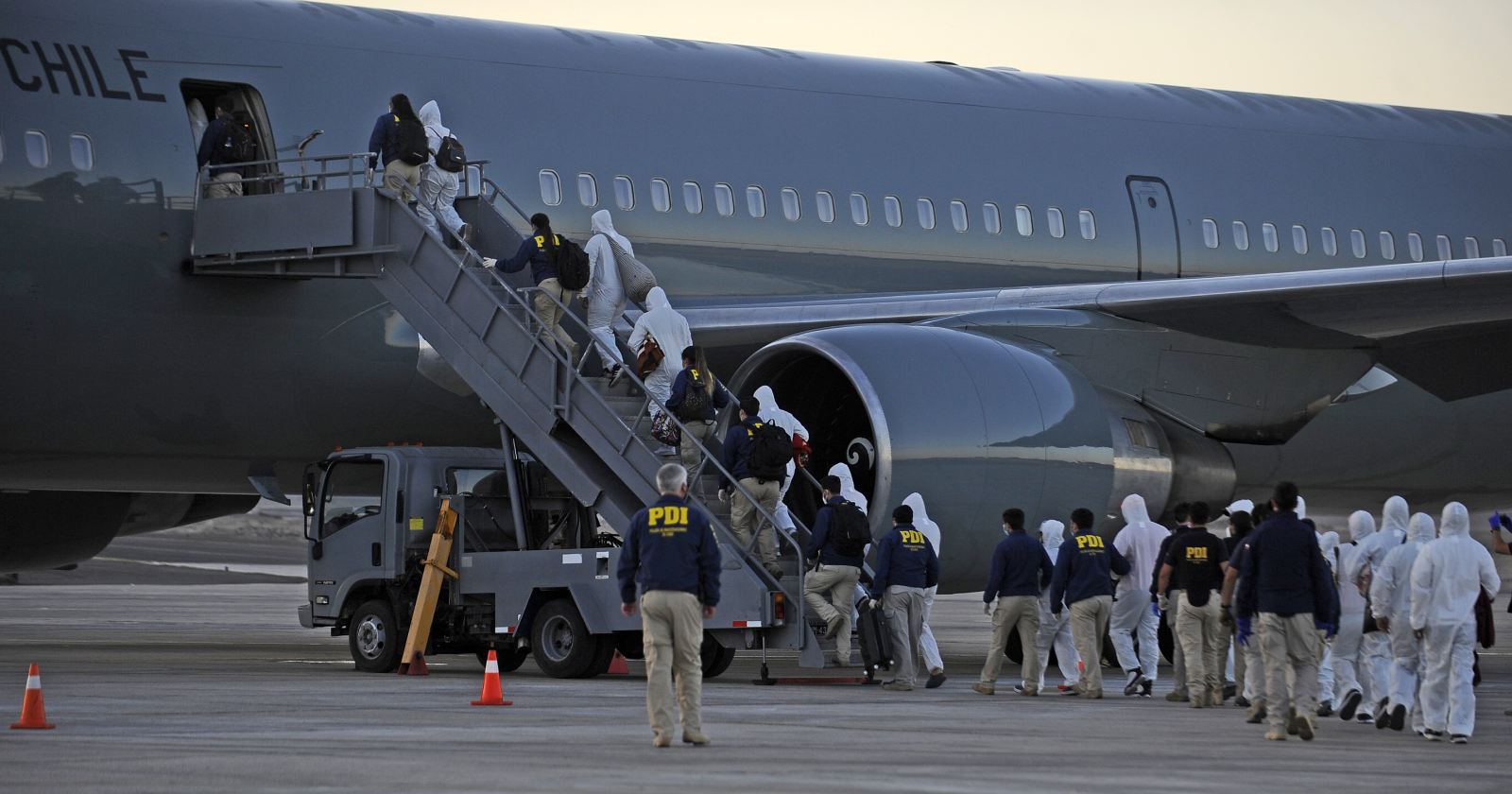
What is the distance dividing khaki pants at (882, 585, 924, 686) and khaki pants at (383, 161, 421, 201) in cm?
434

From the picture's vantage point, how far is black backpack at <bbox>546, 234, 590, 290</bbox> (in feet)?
46.3

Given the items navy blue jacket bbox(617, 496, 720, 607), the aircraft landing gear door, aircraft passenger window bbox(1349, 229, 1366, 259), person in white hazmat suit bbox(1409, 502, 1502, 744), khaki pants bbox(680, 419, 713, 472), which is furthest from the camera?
aircraft passenger window bbox(1349, 229, 1366, 259)

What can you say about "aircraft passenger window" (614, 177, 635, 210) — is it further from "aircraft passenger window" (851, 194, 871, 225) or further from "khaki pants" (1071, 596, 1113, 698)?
"khaki pants" (1071, 596, 1113, 698)

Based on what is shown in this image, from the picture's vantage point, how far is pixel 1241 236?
A: 1905 centimetres

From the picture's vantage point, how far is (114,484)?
50.6 feet

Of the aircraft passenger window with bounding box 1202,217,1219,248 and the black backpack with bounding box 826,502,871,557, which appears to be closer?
the black backpack with bounding box 826,502,871,557

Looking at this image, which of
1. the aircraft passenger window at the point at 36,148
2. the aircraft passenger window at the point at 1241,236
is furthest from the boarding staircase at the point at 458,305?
the aircraft passenger window at the point at 1241,236

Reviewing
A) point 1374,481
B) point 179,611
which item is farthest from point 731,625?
point 179,611

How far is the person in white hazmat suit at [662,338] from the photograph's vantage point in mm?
14016

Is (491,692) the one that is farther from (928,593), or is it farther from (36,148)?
(36,148)

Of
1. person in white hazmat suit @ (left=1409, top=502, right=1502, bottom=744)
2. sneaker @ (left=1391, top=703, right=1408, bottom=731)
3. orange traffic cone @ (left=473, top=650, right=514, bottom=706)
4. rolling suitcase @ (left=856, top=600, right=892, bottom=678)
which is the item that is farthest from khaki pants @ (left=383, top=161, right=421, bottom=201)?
sneaker @ (left=1391, top=703, right=1408, bottom=731)

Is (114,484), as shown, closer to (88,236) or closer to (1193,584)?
(88,236)

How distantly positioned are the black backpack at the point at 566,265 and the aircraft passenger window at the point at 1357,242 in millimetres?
8844

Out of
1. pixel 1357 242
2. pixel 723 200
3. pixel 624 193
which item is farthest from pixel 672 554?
pixel 1357 242
